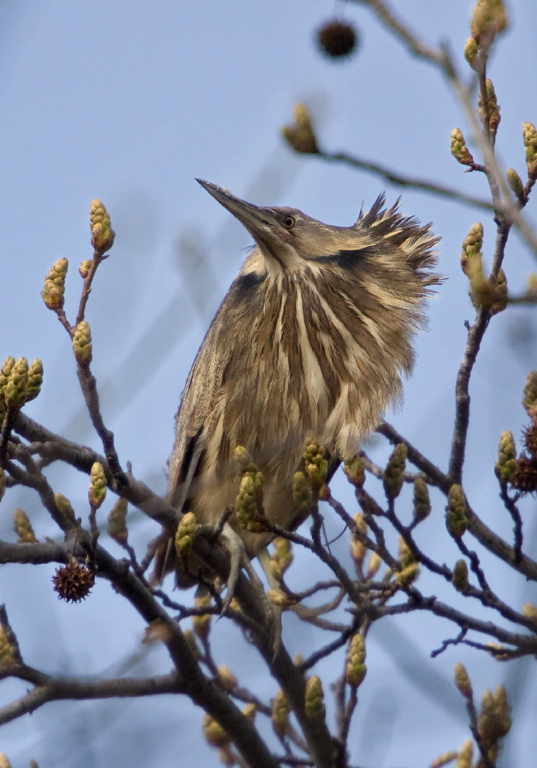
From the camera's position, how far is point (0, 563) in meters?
2.55

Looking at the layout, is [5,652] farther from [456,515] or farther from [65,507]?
[456,515]

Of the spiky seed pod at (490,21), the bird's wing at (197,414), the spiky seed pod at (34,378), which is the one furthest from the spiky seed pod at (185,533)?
the spiky seed pod at (490,21)

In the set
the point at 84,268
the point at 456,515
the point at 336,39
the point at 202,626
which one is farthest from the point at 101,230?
the point at 202,626

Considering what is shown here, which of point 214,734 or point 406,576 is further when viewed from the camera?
point 214,734

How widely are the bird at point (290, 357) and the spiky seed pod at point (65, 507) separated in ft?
4.08

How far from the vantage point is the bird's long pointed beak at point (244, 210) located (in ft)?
14.8

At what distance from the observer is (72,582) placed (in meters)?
2.79

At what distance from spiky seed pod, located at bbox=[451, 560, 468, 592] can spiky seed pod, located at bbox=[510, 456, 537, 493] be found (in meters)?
Result: 0.31

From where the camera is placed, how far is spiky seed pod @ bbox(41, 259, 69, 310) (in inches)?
122

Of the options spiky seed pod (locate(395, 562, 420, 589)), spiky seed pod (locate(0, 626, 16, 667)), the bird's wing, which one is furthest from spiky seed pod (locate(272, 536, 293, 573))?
spiky seed pod (locate(0, 626, 16, 667))

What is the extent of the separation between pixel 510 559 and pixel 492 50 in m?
2.12

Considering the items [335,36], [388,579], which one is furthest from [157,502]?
[335,36]

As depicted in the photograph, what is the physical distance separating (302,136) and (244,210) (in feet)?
9.34

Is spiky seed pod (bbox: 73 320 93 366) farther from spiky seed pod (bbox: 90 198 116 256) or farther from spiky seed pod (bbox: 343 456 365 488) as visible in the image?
spiky seed pod (bbox: 343 456 365 488)
